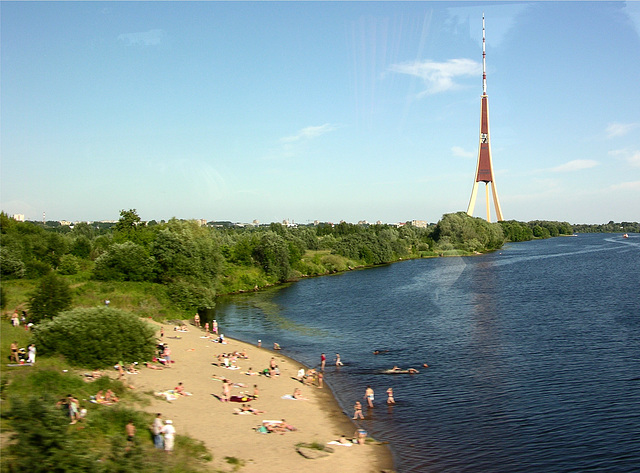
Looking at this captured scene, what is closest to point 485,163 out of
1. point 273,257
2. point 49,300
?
point 273,257

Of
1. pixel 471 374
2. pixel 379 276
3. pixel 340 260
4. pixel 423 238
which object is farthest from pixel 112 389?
pixel 423 238

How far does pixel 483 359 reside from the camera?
24.8 m

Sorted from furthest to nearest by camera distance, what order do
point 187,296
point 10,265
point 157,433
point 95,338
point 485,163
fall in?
point 485,163 < point 10,265 < point 187,296 < point 95,338 < point 157,433

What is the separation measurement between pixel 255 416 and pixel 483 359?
1214 centimetres

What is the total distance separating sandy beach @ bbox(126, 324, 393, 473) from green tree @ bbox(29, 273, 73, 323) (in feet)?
18.4

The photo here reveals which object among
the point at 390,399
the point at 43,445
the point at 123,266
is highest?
the point at 123,266

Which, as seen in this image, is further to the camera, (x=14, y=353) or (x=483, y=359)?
(x=483, y=359)

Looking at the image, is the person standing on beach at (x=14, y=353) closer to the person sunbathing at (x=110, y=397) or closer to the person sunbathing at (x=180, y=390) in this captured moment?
the person sunbathing at (x=110, y=397)

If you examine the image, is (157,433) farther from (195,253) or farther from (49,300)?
(195,253)

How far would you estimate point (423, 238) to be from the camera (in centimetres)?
9725

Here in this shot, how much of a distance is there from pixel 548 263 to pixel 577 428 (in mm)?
57905

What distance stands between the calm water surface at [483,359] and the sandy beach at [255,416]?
1.06 m

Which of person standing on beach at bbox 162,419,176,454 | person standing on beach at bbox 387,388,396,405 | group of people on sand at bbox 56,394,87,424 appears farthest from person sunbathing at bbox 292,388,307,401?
group of people on sand at bbox 56,394,87,424

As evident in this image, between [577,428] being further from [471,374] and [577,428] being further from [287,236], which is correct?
[287,236]
